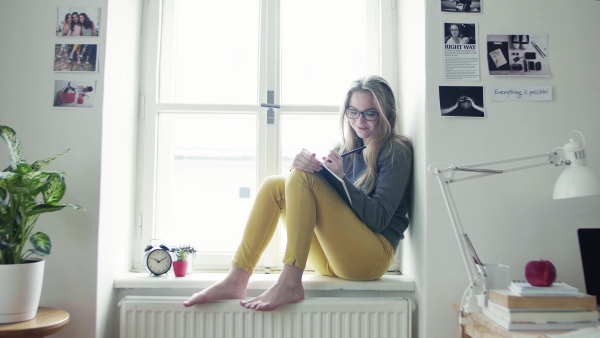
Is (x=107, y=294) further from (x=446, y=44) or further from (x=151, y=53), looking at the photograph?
(x=446, y=44)

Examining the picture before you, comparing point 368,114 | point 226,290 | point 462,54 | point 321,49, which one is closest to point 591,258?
point 462,54

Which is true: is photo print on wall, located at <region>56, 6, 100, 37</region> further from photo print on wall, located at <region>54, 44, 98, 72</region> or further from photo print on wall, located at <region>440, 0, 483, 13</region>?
photo print on wall, located at <region>440, 0, 483, 13</region>

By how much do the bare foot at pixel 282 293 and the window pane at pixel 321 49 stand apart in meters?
0.88

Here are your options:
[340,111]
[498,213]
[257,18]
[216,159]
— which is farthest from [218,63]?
[498,213]

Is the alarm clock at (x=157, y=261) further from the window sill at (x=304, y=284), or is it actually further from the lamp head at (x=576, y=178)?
the lamp head at (x=576, y=178)

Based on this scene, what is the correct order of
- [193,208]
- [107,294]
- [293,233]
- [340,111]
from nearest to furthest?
[293,233]
[107,294]
[340,111]
[193,208]

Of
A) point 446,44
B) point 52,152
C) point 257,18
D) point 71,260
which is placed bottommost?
point 71,260

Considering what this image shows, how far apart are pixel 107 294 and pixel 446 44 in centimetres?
159

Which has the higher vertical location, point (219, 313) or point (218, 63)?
Answer: point (218, 63)

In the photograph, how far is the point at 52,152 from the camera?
182cm

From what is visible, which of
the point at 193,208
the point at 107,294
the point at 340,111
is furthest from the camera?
the point at 193,208

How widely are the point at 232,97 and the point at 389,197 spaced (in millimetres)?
914

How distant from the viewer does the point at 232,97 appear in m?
2.30

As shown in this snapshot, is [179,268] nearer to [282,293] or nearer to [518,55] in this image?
[282,293]
